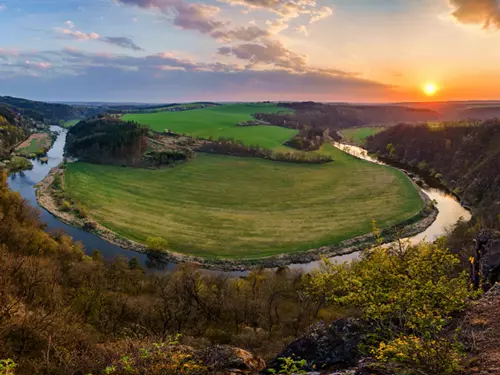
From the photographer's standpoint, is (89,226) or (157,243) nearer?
(157,243)

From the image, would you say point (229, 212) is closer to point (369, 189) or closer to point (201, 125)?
point (369, 189)

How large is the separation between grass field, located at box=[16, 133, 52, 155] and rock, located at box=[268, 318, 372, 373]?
160 m

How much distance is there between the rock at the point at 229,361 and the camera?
10133 mm

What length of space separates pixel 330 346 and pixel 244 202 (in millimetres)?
68879

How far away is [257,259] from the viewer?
175ft

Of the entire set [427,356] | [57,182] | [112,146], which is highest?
[112,146]

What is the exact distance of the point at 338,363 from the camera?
10.6 metres

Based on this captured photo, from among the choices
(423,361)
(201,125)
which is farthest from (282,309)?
(201,125)

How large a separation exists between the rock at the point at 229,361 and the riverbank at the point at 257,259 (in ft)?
114

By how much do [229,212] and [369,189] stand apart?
4185 cm

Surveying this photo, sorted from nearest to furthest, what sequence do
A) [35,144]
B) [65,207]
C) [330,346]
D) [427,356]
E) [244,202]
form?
1. [427,356]
2. [330,346]
3. [65,207]
4. [244,202]
5. [35,144]

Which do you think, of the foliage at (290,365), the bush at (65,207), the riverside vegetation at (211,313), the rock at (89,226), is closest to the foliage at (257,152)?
the bush at (65,207)

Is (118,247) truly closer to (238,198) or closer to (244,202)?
(244,202)

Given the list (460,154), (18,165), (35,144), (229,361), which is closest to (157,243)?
(229,361)
